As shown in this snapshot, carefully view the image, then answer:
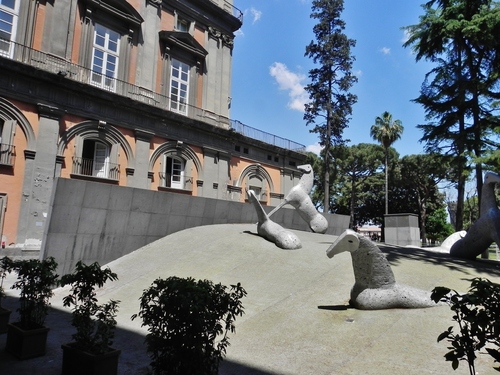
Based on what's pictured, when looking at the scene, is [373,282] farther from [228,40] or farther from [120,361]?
[228,40]

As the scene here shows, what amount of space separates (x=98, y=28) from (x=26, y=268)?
698 inches

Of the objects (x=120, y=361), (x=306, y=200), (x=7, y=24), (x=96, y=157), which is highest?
(x=7, y=24)

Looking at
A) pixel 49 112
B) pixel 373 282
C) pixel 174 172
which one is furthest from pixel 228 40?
pixel 373 282

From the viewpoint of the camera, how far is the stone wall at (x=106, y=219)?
10.6m

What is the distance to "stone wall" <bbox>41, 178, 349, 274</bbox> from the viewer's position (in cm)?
1060

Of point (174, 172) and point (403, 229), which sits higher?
point (174, 172)

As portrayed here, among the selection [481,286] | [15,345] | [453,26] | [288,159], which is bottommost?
[15,345]

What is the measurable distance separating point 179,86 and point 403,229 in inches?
659

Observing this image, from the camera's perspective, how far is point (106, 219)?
1173cm

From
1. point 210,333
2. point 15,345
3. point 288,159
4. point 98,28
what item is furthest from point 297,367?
point 288,159

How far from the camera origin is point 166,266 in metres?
10.6

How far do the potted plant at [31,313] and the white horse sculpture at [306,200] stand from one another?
10852 millimetres

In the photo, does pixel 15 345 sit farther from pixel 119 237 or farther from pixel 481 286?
pixel 119 237

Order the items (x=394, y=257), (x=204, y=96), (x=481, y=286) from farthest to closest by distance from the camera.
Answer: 1. (x=204, y=96)
2. (x=394, y=257)
3. (x=481, y=286)
